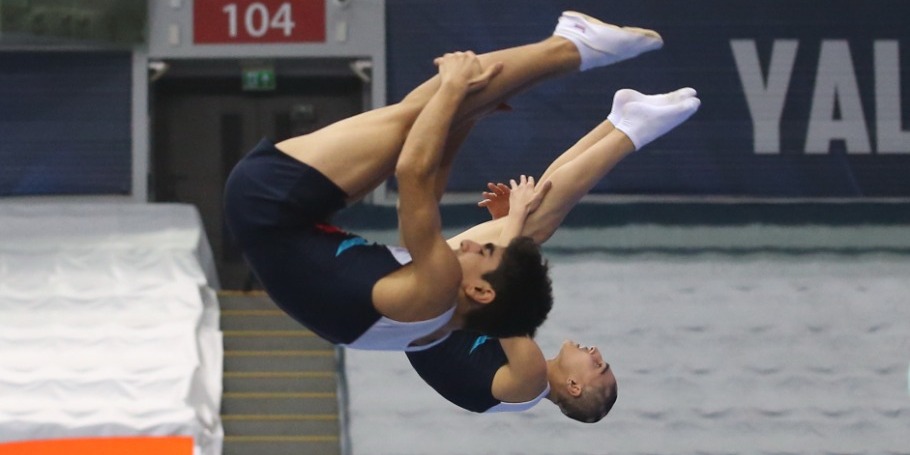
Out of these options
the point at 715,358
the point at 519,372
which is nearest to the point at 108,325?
the point at 715,358

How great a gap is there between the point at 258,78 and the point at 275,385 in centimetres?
275

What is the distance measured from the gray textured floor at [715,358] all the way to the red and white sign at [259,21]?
253cm

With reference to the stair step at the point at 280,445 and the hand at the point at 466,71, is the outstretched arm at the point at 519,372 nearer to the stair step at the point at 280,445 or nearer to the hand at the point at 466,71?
the hand at the point at 466,71

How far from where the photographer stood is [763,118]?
10547 millimetres

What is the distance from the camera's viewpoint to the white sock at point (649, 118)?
4523 millimetres

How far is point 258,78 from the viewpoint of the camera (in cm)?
1065

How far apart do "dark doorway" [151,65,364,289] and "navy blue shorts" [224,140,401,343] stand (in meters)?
6.94

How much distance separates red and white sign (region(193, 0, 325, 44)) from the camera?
10.3 metres

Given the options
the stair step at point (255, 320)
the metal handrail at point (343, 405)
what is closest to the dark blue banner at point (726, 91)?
the stair step at point (255, 320)

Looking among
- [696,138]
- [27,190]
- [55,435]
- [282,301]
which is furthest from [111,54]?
[282,301]

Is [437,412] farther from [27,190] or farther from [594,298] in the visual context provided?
[27,190]

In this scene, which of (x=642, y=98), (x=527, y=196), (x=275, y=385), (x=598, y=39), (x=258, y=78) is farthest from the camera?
(x=258, y=78)

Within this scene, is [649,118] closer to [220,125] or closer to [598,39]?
[598,39]

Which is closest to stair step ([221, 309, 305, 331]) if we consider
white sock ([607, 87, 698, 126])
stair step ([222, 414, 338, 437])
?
stair step ([222, 414, 338, 437])
